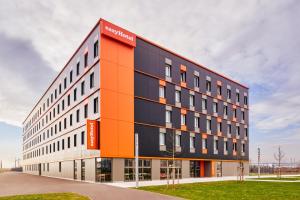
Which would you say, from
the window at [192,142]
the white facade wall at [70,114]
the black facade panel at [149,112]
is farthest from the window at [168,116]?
the white facade wall at [70,114]

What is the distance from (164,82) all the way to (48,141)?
28884mm

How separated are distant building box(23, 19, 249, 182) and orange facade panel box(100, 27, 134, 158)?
0.10m

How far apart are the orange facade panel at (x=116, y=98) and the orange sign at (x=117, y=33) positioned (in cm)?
36

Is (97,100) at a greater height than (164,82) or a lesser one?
lesser

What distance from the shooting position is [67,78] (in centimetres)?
4538

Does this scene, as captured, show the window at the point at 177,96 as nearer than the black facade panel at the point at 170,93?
No

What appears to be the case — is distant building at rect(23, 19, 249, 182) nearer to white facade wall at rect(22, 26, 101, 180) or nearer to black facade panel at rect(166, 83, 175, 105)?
black facade panel at rect(166, 83, 175, 105)

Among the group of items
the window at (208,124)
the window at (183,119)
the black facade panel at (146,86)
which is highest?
the black facade panel at (146,86)

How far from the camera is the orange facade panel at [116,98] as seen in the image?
31.4 meters

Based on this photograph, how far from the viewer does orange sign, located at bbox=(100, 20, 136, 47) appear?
105 ft

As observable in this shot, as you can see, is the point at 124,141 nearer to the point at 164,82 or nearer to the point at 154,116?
the point at 154,116

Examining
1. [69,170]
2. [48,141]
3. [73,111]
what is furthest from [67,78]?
[48,141]

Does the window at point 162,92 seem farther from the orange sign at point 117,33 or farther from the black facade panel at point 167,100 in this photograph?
the orange sign at point 117,33

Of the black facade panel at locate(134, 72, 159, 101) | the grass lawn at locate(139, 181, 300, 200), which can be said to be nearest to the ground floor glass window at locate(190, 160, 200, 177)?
the black facade panel at locate(134, 72, 159, 101)
